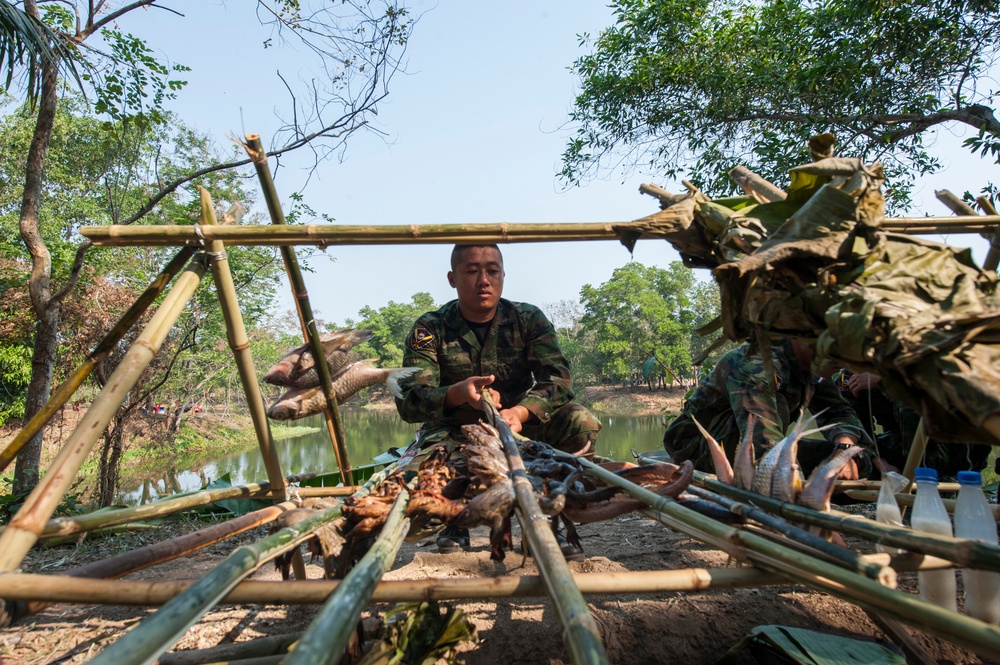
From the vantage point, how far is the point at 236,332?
80.4 inches

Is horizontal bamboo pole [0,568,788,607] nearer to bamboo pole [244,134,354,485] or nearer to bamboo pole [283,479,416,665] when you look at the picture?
bamboo pole [283,479,416,665]

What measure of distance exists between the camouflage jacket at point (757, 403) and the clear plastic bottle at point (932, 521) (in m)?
0.98

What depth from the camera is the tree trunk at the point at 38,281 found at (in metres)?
5.37

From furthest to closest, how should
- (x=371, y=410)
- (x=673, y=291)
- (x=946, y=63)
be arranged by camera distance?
(x=371, y=410) → (x=673, y=291) → (x=946, y=63)

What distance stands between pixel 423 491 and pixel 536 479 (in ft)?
1.26

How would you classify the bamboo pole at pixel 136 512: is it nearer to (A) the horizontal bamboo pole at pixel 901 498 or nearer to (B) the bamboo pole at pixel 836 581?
(B) the bamboo pole at pixel 836 581

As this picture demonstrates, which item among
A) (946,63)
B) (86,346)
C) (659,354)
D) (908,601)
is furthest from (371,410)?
(908,601)

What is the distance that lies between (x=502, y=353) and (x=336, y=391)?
4.11 feet

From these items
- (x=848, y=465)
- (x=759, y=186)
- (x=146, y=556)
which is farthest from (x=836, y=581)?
(x=848, y=465)

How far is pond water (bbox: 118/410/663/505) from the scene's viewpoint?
47.2 ft

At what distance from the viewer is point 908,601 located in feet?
3.33

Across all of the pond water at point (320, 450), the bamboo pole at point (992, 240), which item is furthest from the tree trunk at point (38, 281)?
the bamboo pole at point (992, 240)

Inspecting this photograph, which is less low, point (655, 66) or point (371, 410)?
point (655, 66)

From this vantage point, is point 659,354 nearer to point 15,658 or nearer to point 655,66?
point 655,66
